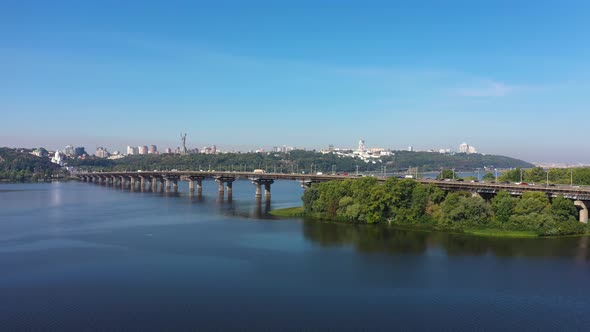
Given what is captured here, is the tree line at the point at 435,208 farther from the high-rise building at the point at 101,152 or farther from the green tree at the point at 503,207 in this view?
the high-rise building at the point at 101,152

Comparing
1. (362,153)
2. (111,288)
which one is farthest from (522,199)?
(362,153)

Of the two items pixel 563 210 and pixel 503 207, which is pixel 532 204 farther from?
pixel 563 210

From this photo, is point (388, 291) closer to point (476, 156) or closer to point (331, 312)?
point (331, 312)

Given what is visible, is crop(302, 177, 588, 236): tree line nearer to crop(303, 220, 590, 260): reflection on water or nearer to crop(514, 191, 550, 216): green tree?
crop(514, 191, 550, 216): green tree

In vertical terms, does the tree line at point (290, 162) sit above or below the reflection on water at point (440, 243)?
above

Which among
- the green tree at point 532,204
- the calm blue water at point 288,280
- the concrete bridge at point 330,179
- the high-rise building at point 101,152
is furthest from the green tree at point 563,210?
the high-rise building at point 101,152
